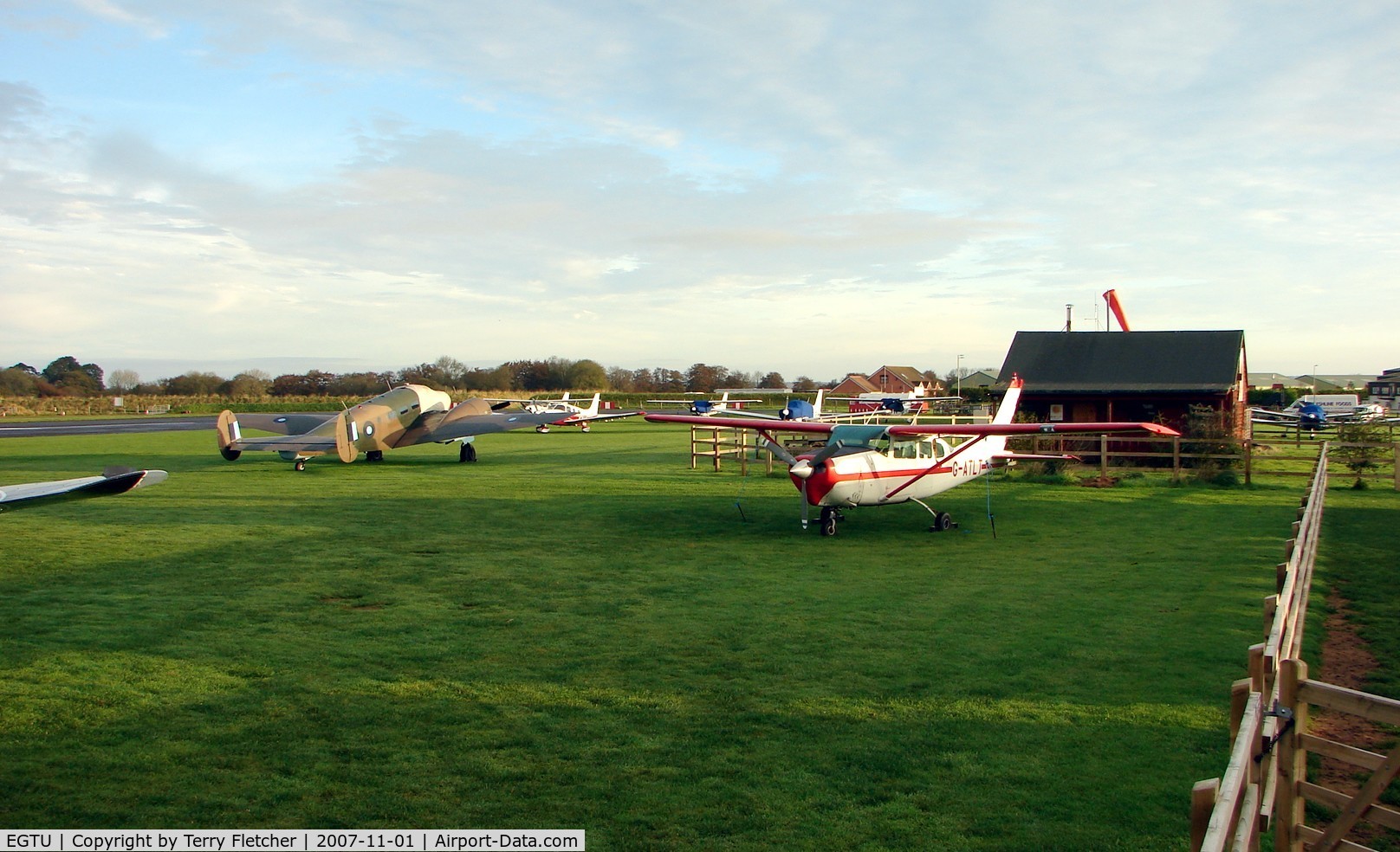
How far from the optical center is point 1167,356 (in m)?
32.2

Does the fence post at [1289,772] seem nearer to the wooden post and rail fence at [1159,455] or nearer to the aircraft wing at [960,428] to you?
the aircraft wing at [960,428]

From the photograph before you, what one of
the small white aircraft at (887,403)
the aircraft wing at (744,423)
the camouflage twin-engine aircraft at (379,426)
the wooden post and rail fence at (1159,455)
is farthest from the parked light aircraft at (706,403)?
the aircraft wing at (744,423)

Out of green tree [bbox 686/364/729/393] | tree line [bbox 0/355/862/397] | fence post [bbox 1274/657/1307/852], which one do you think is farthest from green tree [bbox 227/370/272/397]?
fence post [bbox 1274/657/1307/852]

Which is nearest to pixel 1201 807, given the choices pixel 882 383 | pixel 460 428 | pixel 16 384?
pixel 460 428

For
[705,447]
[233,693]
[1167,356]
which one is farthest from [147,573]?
[1167,356]

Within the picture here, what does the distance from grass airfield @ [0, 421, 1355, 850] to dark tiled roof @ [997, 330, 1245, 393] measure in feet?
51.5

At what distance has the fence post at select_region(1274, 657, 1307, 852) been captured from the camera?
4004 millimetres

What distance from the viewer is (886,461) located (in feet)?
51.9

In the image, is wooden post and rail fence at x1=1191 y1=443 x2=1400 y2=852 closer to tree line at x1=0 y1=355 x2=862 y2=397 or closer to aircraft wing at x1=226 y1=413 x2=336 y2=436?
aircraft wing at x1=226 y1=413 x2=336 y2=436

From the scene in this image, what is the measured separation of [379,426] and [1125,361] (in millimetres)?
25110

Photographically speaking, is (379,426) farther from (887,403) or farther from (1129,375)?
(887,403)

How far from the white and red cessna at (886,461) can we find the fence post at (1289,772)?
34.9 ft

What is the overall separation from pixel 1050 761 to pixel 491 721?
372cm

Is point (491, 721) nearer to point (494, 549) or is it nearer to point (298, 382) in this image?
point (494, 549)
